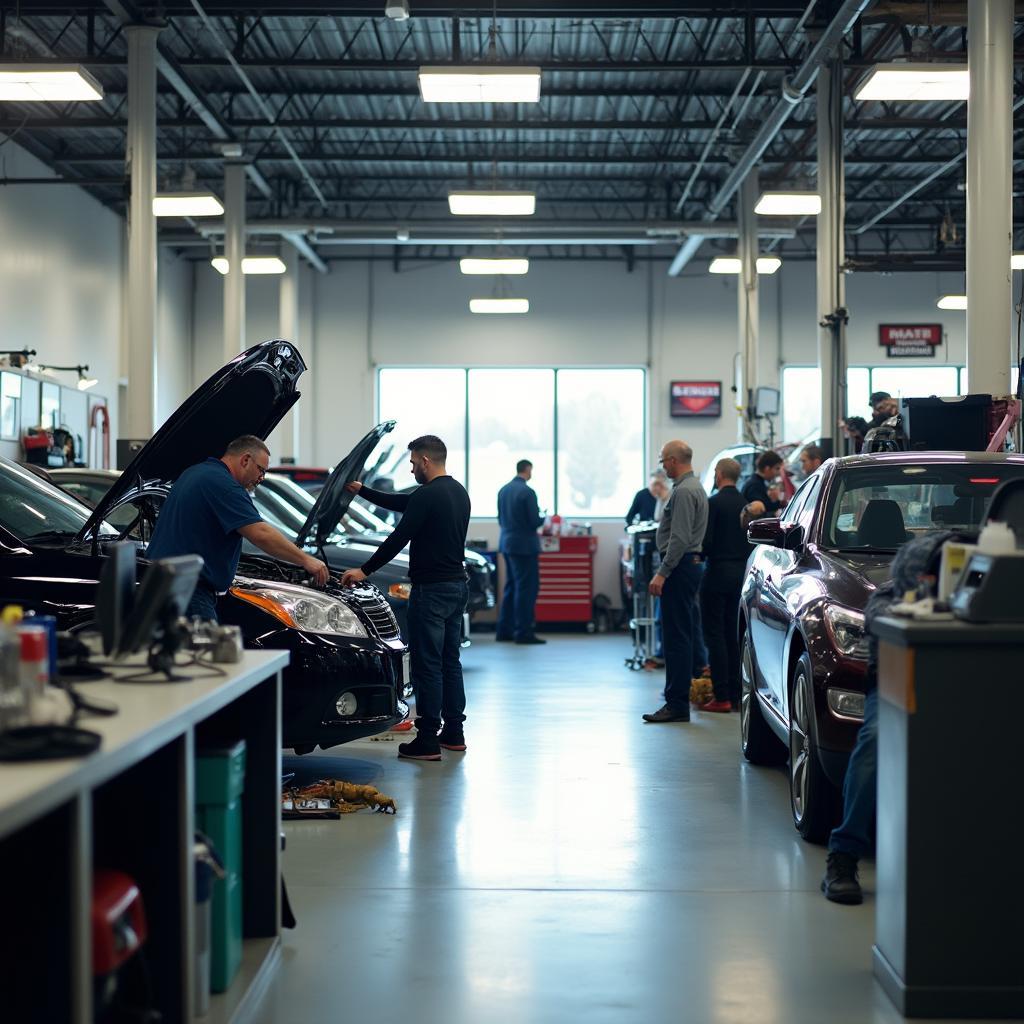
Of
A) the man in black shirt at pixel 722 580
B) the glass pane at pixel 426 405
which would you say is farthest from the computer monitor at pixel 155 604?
the glass pane at pixel 426 405

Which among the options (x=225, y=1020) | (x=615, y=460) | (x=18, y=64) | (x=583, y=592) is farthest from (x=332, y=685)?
(x=615, y=460)

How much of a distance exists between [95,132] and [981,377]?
1210 centimetres

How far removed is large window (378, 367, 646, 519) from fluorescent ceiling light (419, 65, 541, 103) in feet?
33.0

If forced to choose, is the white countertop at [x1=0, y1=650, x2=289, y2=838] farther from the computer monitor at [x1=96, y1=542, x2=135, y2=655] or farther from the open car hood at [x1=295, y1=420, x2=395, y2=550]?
the open car hood at [x1=295, y1=420, x2=395, y2=550]

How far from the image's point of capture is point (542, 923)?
414 centimetres

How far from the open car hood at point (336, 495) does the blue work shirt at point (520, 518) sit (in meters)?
7.69

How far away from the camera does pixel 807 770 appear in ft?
16.6

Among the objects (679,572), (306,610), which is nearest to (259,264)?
(679,572)

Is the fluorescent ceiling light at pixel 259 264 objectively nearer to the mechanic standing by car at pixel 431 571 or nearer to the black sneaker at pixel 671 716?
the black sneaker at pixel 671 716

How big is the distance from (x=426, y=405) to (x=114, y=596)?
1780 centimetres

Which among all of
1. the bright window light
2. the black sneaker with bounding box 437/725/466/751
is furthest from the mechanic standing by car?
the bright window light

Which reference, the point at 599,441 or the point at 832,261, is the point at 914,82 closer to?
the point at 832,261

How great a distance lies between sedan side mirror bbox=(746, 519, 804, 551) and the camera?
5.93 metres

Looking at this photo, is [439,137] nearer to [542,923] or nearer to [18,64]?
[18,64]
